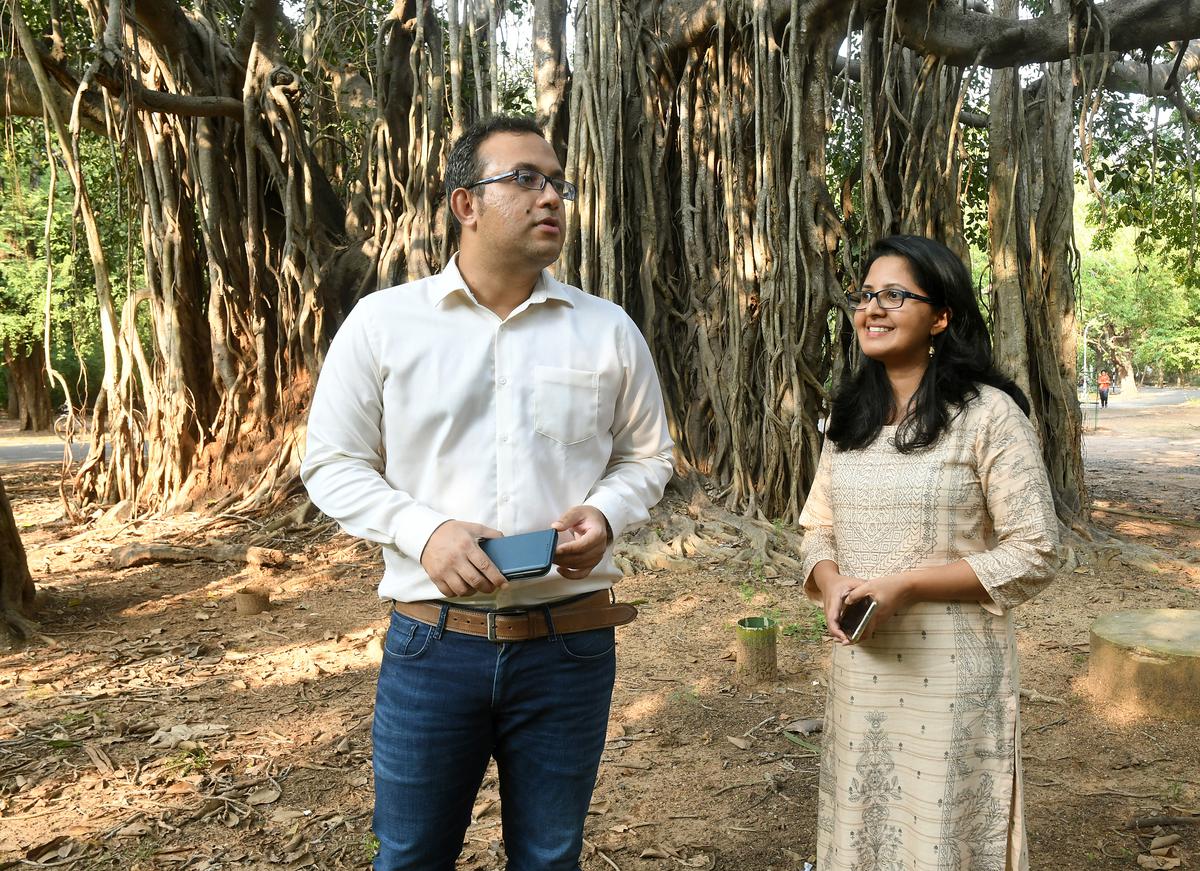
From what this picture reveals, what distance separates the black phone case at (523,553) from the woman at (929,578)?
0.54 m

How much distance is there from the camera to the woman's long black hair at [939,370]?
5.19 ft

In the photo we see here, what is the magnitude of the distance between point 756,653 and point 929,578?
199cm

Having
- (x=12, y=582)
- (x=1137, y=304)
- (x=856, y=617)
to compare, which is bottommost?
(x=12, y=582)

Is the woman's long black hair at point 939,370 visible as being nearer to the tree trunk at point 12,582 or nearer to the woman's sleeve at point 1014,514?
the woman's sleeve at point 1014,514

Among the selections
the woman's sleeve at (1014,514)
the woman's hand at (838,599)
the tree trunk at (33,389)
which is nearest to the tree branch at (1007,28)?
the woman's sleeve at (1014,514)

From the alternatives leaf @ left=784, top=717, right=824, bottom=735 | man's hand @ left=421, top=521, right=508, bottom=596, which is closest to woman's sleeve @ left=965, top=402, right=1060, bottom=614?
man's hand @ left=421, top=521, right=508, bottom=596

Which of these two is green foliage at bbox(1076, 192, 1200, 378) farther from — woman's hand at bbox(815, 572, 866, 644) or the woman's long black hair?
woman's hand at bbox(815, 572, 866, 644)

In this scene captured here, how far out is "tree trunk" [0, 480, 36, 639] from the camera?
3.77 meters

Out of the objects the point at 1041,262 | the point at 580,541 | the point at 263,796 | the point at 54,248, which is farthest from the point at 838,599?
the point at 54,248

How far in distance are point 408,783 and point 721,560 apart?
3.56 metres

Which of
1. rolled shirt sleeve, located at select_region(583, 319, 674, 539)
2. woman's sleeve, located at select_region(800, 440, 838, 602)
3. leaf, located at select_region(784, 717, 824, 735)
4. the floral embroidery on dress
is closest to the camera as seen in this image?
rolled shirt sleeve, located at select_region(583, 319, 674, 539)

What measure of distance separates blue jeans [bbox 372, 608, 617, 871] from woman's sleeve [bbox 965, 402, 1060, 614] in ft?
2.09

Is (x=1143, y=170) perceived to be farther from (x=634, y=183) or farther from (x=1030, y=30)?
(x=634, y=183)

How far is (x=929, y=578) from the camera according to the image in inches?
59.8
